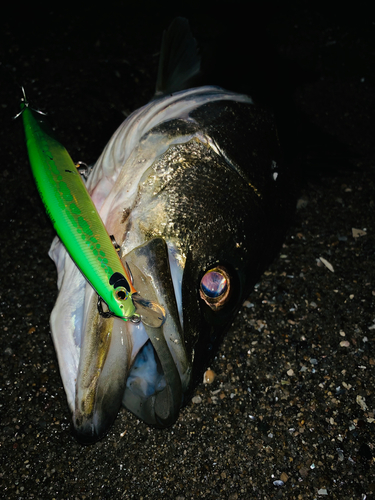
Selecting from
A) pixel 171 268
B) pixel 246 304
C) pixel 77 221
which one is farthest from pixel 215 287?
pixel 246 304

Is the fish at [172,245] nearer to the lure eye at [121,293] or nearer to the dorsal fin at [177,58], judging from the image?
the lure eye at [121,293]

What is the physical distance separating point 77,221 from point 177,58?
1744 millimetres

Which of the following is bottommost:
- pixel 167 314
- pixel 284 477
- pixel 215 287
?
pixel 284 477

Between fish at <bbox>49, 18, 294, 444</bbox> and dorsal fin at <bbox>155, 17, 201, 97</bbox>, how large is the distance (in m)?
0.62

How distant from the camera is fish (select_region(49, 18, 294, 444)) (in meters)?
1.48

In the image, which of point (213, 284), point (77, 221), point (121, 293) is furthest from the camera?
point (213, 284)

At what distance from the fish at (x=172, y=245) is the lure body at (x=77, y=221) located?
0.10 meters

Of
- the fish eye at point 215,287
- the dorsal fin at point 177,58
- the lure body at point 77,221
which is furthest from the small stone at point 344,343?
the dorsal fin at point 177,58

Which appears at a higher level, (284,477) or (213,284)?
(213,284)

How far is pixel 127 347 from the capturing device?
1518 mm

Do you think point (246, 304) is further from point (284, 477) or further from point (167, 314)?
point (167, 314)

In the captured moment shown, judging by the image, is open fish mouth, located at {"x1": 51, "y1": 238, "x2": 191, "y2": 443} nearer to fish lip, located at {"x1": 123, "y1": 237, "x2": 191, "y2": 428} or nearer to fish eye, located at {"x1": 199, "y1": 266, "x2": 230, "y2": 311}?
fish lip, located at {"x1": 123, "y1": 237, "x2": 191, "y2": 428}

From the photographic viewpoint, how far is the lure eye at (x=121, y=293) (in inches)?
52.6

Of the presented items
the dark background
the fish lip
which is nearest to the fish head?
the fish lip
